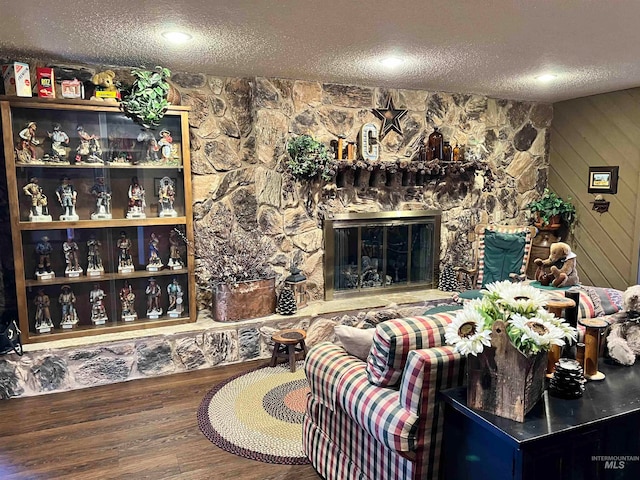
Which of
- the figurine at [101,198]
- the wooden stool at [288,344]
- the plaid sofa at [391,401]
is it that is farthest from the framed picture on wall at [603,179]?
the figurine at [101,198]

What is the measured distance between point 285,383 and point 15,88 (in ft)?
9.44

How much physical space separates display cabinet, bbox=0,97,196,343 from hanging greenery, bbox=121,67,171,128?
125 mm

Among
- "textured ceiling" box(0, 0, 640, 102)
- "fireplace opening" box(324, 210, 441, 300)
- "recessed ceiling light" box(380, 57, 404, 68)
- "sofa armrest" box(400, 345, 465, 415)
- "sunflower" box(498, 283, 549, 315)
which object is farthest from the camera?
"fireplace opening" box(324, 210, 441, 300)

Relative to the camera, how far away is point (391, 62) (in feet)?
11.7

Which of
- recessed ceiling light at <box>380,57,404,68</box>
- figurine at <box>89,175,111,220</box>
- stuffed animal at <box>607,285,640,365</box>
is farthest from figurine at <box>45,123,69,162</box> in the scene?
stuffed animal at <box>607,285,640,365</box>

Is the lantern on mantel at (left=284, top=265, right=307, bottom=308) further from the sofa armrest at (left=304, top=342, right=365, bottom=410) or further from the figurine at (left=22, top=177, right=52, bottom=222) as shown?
the figurine at (left=22, top=177, right=52, bottom=222)

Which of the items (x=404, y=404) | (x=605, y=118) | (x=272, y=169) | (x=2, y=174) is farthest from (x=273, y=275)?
(x=605, y=118)

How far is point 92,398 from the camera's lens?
3.31m

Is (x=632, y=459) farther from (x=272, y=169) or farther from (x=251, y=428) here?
(x=272, y=169)

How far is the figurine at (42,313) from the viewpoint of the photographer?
360cm

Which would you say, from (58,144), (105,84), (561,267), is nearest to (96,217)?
(58,144)

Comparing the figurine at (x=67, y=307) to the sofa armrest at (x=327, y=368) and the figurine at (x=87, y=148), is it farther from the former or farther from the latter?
the sofa armrest at (x=327, y=368)

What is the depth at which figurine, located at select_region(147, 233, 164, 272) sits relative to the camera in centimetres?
397

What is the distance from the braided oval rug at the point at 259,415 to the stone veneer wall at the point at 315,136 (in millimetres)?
1063
